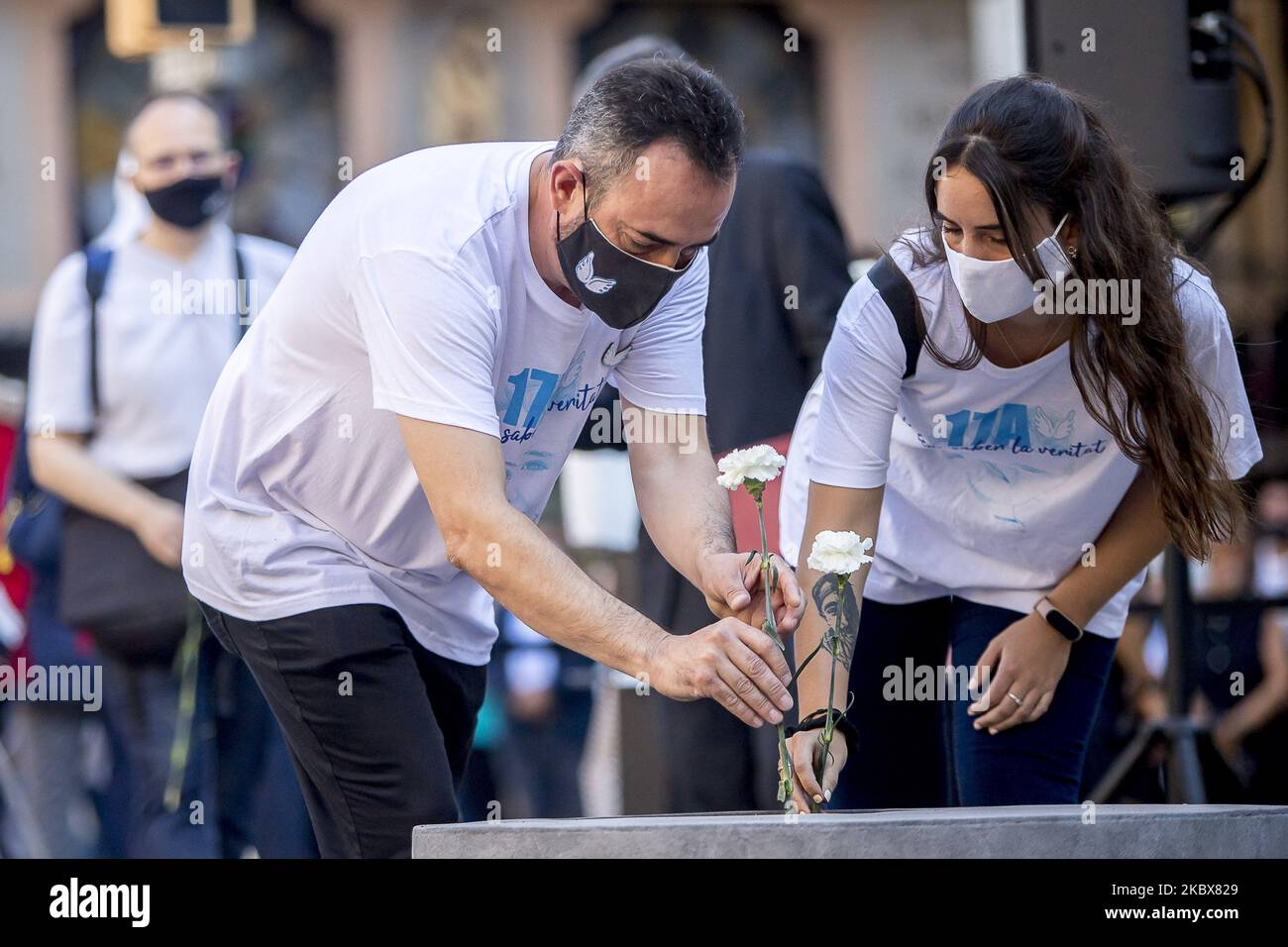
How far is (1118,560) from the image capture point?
2945 millimetres

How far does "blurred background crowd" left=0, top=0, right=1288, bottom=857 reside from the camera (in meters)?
3.94

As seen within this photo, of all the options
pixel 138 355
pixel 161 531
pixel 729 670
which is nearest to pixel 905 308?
pixel 729 670

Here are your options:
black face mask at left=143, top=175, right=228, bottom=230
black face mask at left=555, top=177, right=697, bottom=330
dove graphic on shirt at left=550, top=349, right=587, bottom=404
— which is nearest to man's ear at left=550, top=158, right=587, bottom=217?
black face mask at left=555, top=177, right=697, bottom=330

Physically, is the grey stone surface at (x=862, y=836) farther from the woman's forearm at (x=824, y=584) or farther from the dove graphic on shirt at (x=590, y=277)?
the dove graphic on shirt at (x=590, y=277)

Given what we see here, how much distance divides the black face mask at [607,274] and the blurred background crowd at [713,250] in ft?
2.03

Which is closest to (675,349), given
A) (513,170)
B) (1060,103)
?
(513,170)

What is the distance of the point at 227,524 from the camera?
8.96 feet

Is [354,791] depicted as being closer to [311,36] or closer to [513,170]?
[513,170]

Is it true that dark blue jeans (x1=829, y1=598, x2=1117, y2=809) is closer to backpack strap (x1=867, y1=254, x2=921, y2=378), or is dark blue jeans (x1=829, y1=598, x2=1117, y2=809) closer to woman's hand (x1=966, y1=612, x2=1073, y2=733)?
woman's hand (x1=966, y1=612, x2=1073, y2=733)

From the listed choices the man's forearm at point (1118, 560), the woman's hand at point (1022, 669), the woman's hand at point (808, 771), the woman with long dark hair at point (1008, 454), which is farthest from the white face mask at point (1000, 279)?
the woman's hand at point (808, 771)

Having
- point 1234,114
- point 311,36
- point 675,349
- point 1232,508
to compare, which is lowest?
point 1232,508

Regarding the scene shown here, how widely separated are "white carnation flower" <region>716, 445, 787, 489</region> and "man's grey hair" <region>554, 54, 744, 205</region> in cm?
40
